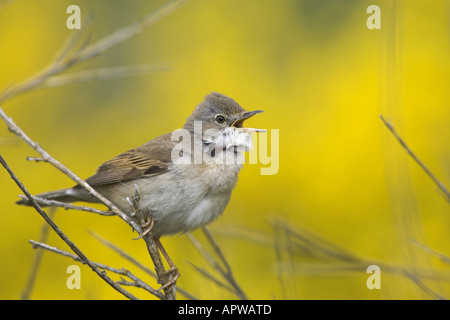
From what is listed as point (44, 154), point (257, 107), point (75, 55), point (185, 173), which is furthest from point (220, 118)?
point (257, 107)

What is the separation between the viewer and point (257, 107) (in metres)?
6.93

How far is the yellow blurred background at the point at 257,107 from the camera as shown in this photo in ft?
20.1

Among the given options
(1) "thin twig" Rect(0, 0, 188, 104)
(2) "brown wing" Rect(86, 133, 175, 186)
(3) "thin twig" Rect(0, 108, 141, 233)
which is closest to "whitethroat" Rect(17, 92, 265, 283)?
(2) "brown wing" Rect(86, 133, 175, 186)

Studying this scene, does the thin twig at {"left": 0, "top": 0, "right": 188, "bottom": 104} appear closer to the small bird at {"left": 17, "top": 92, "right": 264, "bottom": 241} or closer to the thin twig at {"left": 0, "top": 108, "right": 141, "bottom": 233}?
the thin twig at {"left": 0, "top": 108, "right": 141, "bottom": 233}

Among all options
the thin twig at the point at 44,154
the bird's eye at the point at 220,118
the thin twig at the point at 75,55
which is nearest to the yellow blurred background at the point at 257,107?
the bird's eye at the point at 220,118

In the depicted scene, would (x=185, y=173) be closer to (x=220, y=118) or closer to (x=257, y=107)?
(x=220, y=118)

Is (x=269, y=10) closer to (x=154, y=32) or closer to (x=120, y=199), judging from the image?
(x=154, y=32)

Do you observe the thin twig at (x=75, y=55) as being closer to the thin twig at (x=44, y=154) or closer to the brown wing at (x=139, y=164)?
the thin twig at (x=44, y=154)

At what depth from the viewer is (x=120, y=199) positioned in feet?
13.5

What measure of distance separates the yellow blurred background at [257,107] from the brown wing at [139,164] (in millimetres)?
1777

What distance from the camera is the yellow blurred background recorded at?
241 inches
